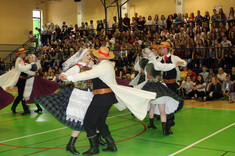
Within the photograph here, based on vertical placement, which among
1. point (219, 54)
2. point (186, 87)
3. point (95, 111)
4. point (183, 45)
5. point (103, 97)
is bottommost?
point (186, 87)

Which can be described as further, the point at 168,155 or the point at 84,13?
the point at 84,13

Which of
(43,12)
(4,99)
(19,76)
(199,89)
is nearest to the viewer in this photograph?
(4,99)

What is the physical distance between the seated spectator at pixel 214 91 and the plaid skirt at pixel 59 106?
7991 mm

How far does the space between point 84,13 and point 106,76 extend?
76.6 feet

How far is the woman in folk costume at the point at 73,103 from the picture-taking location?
5.24m

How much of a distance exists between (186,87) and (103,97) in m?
8.62

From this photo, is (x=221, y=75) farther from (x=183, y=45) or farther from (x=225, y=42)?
(x=183, y=45)

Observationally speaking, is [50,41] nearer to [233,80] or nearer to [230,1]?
[230,1]

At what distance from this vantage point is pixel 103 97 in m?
5.14

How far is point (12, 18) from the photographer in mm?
28312

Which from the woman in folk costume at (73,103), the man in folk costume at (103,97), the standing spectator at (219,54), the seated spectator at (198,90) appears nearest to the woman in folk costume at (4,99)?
the woman in folk costume at (73,103)

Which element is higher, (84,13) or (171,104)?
(84,13)

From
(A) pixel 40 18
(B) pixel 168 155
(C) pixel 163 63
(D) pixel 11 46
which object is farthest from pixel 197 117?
(A) pixel 40 18

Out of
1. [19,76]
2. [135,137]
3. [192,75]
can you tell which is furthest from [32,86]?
[192,75]
